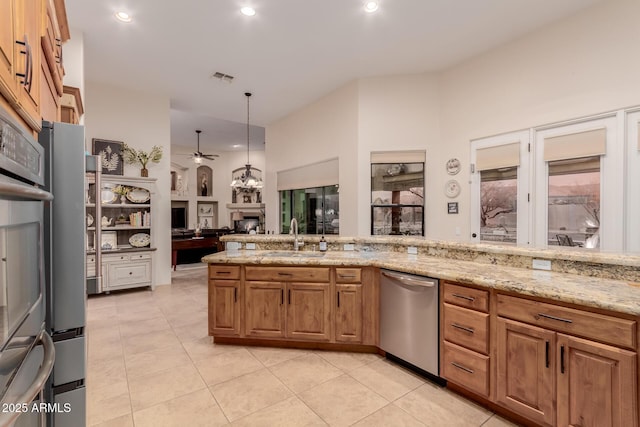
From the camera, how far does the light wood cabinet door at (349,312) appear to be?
109 inches

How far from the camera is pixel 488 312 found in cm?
200

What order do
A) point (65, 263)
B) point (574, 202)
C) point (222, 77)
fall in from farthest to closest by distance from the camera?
point (222, 77)
point (574, 202)
point (65, 263)

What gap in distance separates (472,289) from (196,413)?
202cm

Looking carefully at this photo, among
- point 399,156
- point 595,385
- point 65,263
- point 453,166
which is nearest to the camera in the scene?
point 65,263

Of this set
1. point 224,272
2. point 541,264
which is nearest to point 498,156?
point 541,264

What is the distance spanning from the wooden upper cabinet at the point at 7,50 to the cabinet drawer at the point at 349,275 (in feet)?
7.77

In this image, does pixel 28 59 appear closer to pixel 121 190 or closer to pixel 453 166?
pixel 453 166

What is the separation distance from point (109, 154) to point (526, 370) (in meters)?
5.85

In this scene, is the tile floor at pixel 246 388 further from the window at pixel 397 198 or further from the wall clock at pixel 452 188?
the wall clock at pixel 452 188

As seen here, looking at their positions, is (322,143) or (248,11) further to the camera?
(322,143)

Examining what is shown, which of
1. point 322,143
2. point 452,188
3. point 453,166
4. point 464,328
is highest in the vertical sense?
point 322,143

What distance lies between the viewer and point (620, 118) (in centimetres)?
287

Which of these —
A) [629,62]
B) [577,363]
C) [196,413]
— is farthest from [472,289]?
[629,62]

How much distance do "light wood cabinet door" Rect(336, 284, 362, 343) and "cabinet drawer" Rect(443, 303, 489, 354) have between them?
79cm
